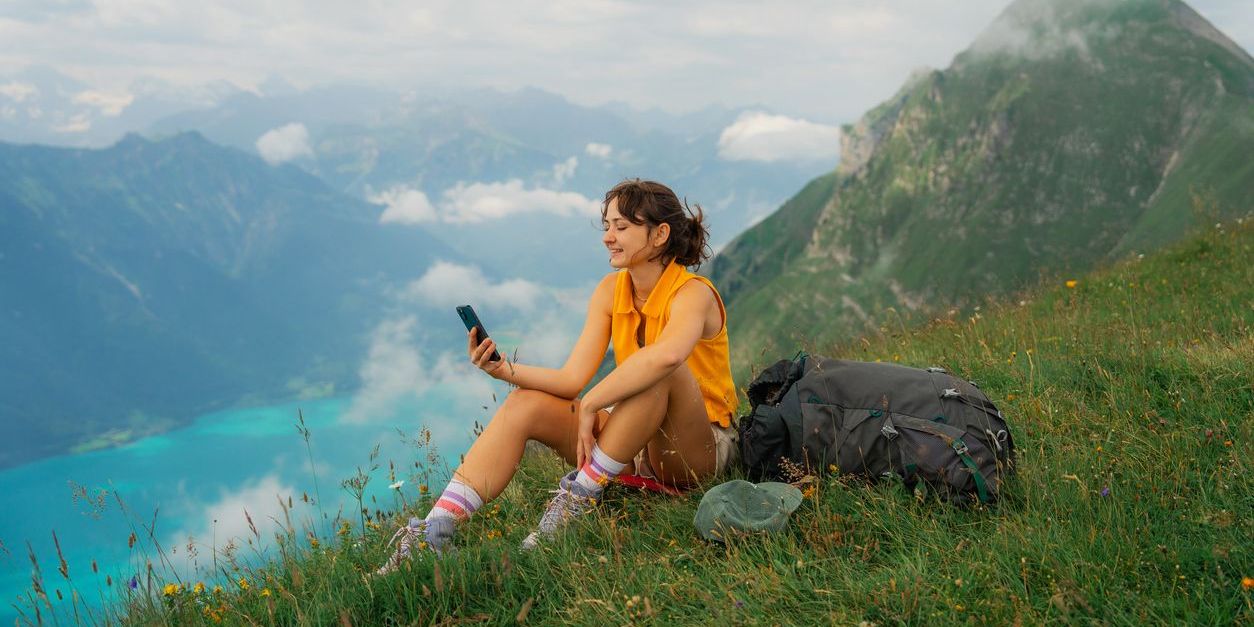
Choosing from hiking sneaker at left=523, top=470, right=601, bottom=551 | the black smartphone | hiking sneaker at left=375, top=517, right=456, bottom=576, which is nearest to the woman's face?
the black smartphone

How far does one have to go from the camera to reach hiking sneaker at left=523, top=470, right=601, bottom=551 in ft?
13.6

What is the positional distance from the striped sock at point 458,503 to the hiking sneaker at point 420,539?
0.13ft

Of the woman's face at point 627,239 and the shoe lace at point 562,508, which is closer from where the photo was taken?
the shoe lace at point 562,508

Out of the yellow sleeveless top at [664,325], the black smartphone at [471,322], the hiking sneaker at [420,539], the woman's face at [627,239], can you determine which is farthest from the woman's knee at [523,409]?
the woman's face at [627,239]

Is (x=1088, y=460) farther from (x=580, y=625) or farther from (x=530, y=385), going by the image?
(x=530, y=385)

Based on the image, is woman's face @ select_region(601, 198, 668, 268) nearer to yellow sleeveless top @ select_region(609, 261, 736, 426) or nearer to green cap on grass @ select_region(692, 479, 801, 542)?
yellow sleeveless top @ select_region(609, 261, 736, 426)

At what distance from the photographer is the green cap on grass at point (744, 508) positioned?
3.81 metres

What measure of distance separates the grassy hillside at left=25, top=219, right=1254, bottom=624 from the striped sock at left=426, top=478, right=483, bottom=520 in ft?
0.65

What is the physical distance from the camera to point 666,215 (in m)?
4.84

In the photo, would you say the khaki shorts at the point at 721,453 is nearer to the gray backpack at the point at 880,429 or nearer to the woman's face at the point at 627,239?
the gray backpack at the point at 880,429

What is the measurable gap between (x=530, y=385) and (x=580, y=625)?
1.76m

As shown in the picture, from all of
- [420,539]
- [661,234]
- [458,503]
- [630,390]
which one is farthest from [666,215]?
[420,539]

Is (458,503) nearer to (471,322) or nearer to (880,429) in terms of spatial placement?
(471,322)

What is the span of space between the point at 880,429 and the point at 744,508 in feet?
2.79
